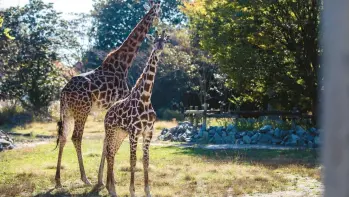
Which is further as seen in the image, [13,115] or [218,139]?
[13,115]

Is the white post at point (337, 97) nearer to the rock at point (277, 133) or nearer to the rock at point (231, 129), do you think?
the rock at point (277, 133)

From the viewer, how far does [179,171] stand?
11.4 meters

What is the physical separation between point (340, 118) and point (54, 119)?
1159 inches

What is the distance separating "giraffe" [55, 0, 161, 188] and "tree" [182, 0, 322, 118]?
7.26 m

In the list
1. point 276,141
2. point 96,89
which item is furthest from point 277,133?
point 96,89

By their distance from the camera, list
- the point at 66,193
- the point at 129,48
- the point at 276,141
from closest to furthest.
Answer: the point at 66,193, the point at 129,48, the point at 276,141

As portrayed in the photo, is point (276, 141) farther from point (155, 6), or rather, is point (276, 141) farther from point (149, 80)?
point (149, 80)

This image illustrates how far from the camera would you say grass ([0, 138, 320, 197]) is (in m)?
9.16

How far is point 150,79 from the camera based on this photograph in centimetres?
857

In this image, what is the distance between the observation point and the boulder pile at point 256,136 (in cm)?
1692

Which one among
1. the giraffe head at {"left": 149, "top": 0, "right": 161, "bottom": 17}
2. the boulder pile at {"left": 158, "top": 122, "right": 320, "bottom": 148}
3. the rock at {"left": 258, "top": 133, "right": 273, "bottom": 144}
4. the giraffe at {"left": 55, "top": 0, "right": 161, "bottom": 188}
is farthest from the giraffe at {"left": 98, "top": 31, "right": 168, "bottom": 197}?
the rock at {"left": 258, "top": 133, "right": 273, "bottom": 144}

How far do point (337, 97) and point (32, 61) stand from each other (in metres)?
29.8

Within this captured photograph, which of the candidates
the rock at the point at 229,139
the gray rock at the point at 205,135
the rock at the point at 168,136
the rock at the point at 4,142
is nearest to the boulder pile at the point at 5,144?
the rock at the point at 4,142

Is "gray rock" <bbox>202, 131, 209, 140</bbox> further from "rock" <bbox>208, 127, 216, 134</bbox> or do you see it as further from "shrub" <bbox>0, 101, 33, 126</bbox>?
"shrub" <bbox>0, 101, 33, 126</bbox>
